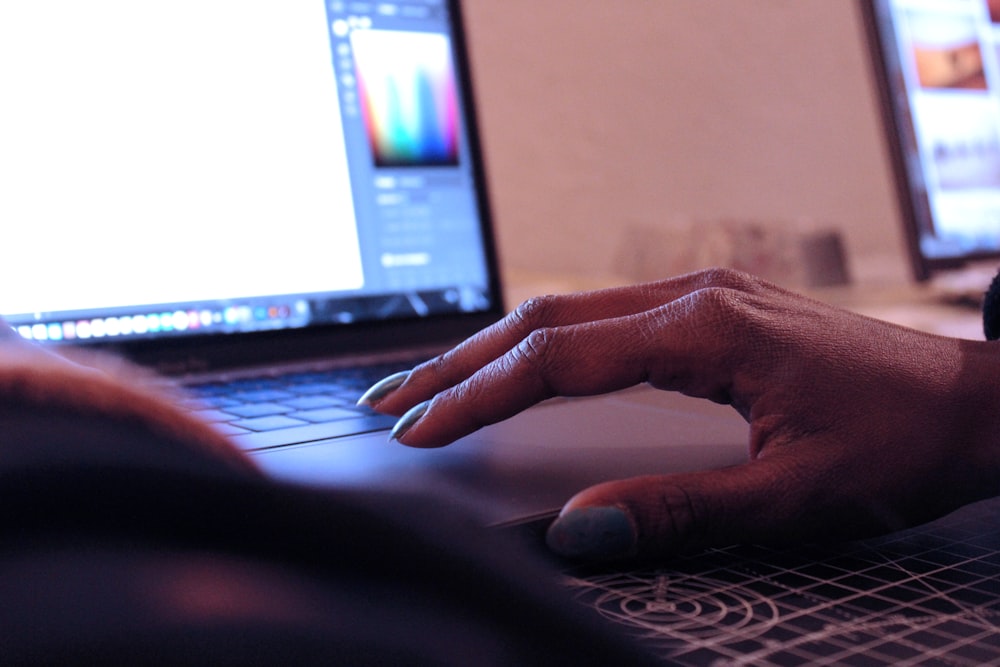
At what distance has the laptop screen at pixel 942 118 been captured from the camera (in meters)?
1.16

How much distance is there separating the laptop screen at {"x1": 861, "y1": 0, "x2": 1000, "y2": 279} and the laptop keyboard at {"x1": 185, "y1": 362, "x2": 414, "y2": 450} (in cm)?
90

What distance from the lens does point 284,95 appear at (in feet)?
2.23

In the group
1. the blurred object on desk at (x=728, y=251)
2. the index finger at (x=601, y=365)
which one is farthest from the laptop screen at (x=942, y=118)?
the index finger at (x=601, y=365)

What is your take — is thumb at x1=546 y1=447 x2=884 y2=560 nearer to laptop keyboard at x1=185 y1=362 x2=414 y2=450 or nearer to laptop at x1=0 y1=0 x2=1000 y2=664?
laptop at x1=0 y1=0 x2=1000 y2=664

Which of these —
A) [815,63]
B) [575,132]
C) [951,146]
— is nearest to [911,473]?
[575,132]

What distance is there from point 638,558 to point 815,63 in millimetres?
1310

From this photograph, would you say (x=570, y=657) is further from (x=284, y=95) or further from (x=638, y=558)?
(x=284, y=95)

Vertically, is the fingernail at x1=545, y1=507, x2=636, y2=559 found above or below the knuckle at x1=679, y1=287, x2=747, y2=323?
below

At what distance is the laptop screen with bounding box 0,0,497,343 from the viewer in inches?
23.1

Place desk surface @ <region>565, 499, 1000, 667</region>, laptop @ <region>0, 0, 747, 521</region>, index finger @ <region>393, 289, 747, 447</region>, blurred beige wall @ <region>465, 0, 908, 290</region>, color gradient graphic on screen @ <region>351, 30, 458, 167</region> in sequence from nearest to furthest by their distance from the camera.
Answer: desk surface @ <region>565, 499, 1000, 667</region>, index finger @ <region>393, 289, 747, 447</region>, laptop @ <region>0, 0, 747, 521</region>, color gradient graphic on screen @ <region>351, 30, 458, 167</region>, blurred beige wall @ <region>465, 0, 908, 290</region>

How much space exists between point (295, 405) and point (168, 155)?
0.25 m

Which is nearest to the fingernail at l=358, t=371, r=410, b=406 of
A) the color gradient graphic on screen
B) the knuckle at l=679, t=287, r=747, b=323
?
the knuckle at l=679, t=287, r=747, b=323

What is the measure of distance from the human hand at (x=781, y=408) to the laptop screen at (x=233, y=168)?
0.34 metres

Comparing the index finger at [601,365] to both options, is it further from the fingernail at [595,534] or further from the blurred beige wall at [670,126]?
the blurred beige wall at [670,126]
